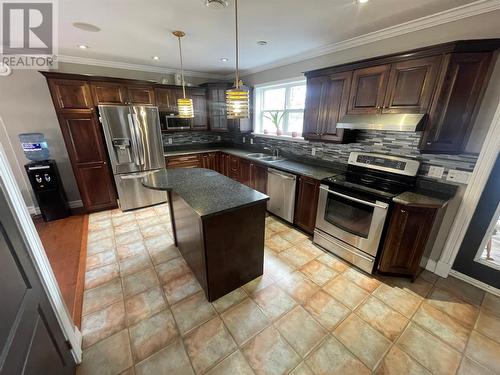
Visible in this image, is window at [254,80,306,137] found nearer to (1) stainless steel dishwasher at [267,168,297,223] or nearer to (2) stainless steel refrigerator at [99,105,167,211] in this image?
(1) stainless steel dishwasher at [267,168,297,223]

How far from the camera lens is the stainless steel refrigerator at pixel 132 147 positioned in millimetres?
3395

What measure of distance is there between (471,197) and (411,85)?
4.02ft

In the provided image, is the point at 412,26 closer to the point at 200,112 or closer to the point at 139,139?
the point at 200,112

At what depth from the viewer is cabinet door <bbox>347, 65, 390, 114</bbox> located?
2207 millimetres

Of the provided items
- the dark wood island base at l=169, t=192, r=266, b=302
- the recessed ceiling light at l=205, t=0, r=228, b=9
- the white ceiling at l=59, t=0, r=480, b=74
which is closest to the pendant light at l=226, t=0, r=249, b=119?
the recessed ceiling light at l=205, t=0, r=228, b=9

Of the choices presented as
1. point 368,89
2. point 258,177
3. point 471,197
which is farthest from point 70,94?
point 471,197

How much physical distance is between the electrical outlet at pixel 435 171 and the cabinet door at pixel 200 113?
410cm

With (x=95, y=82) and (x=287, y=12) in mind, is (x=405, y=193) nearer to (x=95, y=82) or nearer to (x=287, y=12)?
(x=287, y=12)

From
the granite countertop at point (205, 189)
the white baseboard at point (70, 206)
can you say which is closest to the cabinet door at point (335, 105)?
the granite countertop at point (205, 189)

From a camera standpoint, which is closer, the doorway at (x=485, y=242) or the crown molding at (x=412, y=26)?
the crown molding at (x=412, y=26)

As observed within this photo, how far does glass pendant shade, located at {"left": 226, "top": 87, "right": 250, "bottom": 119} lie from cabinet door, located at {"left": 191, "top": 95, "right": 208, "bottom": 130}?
2886mm

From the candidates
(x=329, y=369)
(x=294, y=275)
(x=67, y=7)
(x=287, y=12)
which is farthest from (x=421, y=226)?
(x=67, y=7)

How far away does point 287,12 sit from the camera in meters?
1.95

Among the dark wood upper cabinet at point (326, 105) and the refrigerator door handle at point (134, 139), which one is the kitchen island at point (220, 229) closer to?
the dark wood upper cabinet at point (326, 105)
